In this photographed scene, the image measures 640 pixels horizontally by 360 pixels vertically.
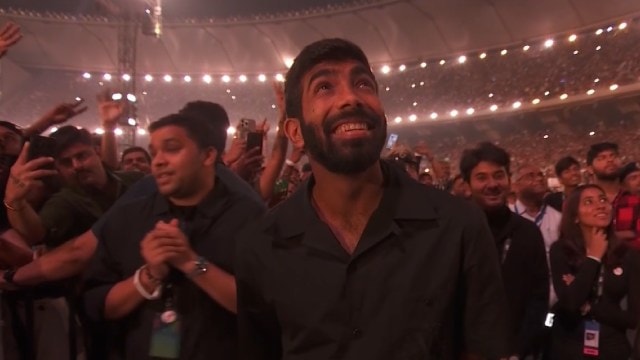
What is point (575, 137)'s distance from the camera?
16.9 meters

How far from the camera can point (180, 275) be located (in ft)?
6.89

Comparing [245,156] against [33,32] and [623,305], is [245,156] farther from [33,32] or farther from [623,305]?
[33,32]

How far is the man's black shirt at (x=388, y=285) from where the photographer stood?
1479 millimetres

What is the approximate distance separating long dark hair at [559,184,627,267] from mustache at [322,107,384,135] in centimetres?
242

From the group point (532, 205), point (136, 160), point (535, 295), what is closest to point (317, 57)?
point (535, 295)

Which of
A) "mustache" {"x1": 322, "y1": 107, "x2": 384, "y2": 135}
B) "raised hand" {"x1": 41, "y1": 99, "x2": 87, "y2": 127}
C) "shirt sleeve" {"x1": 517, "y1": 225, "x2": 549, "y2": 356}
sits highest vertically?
"raised hand" {"x1": 41, "y1": 99, "x2": 87, "y2": 127}

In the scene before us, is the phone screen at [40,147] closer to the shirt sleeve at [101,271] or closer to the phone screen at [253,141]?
the shirt sleeve at [101,271]

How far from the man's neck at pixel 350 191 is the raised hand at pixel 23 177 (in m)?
1.47

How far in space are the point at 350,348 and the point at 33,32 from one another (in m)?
26.0

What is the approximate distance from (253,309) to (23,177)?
4.88ft

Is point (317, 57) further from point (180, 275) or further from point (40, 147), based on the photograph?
point (40, 147)

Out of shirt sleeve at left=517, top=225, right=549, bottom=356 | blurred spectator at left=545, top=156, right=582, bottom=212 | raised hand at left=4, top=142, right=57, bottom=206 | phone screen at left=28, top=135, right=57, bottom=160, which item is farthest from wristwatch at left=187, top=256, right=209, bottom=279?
blurred spectator at left=545, top=156, right=582, bottom=212

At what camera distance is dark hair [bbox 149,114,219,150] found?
2369 mm

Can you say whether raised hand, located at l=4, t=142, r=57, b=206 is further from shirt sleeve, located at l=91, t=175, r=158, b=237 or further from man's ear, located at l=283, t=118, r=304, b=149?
man's ear, located at l=283, t=118, r=304, b=149
